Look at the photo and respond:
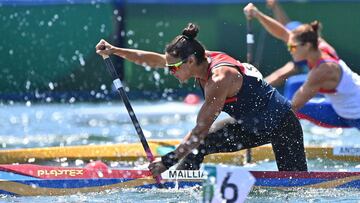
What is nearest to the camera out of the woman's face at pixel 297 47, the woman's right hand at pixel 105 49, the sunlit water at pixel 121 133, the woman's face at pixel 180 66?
the woman's face at pixel 180 66

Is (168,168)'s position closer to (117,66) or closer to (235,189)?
(235,189)

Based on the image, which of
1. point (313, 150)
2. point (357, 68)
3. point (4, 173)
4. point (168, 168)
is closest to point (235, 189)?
point (168, 168)

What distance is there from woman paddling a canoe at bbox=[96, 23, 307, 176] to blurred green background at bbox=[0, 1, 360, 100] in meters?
7.56

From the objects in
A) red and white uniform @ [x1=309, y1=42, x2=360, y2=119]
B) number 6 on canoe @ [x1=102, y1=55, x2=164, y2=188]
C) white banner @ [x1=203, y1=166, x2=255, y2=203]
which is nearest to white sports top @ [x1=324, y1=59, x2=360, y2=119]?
red and white uniform @ [x1=309, y1=42, x2=360, y2=119]

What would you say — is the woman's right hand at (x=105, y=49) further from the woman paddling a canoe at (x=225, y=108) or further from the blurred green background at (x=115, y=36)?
the blurred green background at (x=115, y=36)

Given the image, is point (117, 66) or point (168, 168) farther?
point (117, 66)

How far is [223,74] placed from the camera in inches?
276

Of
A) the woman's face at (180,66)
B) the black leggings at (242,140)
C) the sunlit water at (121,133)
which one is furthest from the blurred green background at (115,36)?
the woman's face at (180,66)

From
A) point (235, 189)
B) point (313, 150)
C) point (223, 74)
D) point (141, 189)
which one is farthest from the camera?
point (313, 150)

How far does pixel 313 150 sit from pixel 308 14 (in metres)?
5.68

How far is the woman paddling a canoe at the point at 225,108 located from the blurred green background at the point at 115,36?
24.8 feet

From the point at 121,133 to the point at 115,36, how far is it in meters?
3.74

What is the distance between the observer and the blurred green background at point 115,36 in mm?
15312

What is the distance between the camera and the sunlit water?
7.41 metres
